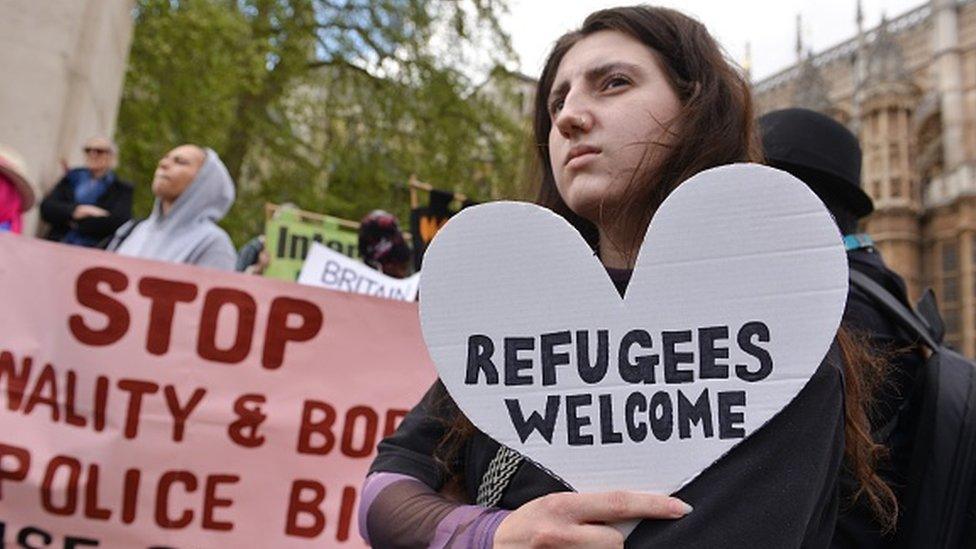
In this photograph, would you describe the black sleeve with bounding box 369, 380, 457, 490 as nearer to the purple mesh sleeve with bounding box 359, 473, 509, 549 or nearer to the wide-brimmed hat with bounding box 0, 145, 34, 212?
the purple mesh sleeve with bounding box 359, 473, 509, 549

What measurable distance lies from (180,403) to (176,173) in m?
1.47

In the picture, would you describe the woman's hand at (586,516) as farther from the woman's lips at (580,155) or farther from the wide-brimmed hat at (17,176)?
the wide-brimmed hat at (17,176)

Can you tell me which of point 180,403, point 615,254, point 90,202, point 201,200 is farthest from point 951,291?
point 615,254

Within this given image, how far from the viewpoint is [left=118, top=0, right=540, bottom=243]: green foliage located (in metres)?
14.5

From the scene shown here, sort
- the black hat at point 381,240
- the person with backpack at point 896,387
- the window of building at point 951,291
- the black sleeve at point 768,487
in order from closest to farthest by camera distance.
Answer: the black sleeve at point 768,487 < the person with backpack at point 896,387 < the black hat at point 381,240 < the window of building at point 951,291

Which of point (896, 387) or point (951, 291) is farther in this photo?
point (951, 291)

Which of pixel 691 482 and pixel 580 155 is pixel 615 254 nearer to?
pixel 580 155

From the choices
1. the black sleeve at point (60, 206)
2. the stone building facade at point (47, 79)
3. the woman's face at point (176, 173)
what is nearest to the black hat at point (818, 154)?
the woman's face at point (176, 173)

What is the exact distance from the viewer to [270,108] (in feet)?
49.6

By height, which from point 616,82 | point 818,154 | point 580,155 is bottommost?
point 580,155

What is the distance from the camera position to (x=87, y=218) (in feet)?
16.2

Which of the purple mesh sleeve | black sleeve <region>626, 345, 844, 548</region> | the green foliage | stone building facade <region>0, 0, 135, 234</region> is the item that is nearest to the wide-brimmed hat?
stone building facade <region>0, 0, 135, 234</region>

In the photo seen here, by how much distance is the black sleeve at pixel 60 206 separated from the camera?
5.07 metres

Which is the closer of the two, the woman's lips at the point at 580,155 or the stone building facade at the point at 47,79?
the woman's lips at the point at 580,155
